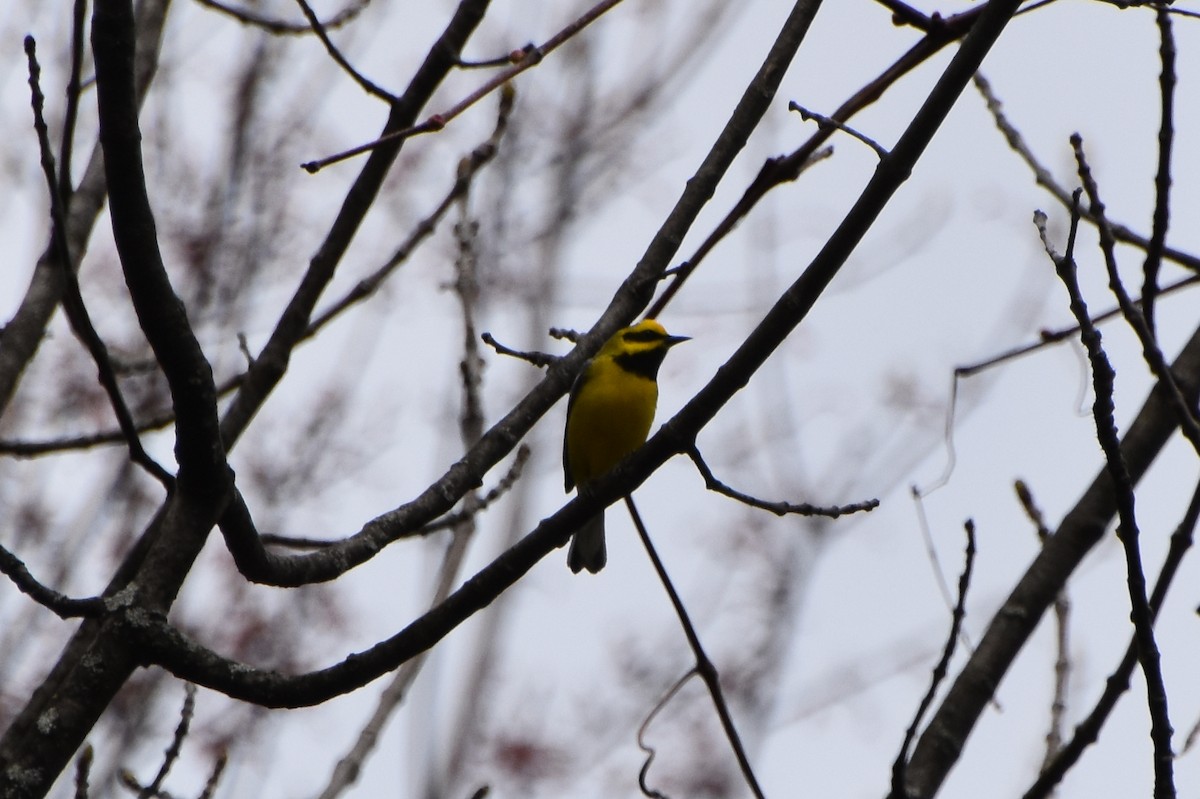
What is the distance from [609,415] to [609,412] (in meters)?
0.01

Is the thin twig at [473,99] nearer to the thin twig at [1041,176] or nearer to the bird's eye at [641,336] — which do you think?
the thin twig at [1041,176]

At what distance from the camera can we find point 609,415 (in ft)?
20.4

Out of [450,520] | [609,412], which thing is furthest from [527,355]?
[609,412]

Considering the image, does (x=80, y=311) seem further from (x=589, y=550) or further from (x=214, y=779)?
(x=589, y=550)

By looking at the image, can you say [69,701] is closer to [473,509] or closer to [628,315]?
[473,509]

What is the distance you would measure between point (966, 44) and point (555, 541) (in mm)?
1271

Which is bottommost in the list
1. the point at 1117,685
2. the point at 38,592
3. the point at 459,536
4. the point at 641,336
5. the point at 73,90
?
the point at 1117,685

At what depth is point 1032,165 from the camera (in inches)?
139

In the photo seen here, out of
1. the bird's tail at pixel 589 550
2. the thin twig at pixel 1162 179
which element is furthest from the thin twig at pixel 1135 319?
the bird's tail at pixel 589 550

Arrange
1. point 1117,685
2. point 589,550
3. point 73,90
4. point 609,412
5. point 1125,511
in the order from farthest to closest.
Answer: point 589,550
point 609,412
point 73,90
point 1117,685
point 1125,511

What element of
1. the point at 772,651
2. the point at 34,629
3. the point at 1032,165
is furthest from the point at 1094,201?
the point at 772,651

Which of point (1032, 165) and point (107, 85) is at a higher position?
point (1032, 165)

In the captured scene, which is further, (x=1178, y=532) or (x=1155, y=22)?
(x=1155, y=22)

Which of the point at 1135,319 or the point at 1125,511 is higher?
the point at 1135,319
